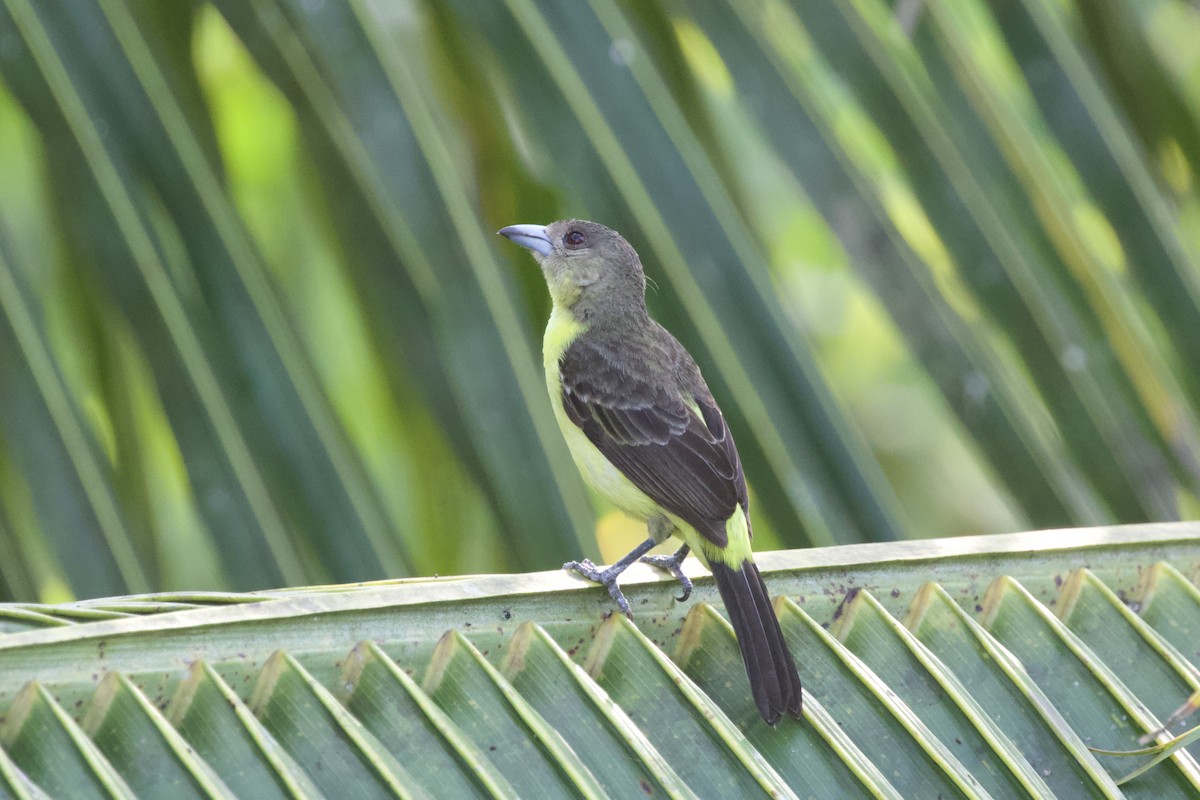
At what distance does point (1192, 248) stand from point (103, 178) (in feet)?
7.94

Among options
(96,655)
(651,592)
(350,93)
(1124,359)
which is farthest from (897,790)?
(350,93)

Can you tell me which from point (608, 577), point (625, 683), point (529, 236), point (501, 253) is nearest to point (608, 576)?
point (608, 577)

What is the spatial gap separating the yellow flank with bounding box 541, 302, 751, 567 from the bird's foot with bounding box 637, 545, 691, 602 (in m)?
0.05

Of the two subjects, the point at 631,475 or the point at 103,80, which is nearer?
the point at 103,80

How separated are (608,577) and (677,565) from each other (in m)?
0.65

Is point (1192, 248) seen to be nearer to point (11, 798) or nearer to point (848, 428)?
point (848, 428)

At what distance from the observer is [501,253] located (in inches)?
117

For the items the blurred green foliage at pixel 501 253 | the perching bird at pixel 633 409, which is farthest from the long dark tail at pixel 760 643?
the blurred green foliage at pixel 501 253

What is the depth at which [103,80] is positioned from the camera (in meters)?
2.56

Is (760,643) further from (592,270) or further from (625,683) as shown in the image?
(592,270)

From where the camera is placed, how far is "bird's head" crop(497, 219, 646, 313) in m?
3.79

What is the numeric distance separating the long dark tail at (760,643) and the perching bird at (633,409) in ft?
0.10

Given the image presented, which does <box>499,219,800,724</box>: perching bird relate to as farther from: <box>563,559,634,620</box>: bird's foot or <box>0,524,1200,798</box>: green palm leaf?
<box>0,524,1200,798</box>: green palm leaf

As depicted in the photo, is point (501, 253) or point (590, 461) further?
point (590, 461)
